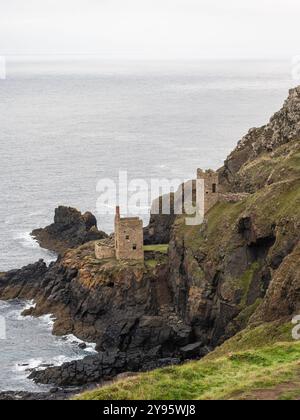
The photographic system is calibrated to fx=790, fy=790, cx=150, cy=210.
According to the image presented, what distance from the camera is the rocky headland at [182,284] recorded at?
70.1 m

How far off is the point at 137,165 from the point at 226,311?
4499 inches

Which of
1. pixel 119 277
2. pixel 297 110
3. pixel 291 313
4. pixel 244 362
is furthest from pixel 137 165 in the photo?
pixel 244 362

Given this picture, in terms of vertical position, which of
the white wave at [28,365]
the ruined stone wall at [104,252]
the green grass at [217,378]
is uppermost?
the ruined stone wall at [104,252]

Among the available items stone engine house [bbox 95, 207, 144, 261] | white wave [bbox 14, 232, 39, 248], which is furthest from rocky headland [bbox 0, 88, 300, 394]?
white wave [bbox 14, 232, 39, 248]

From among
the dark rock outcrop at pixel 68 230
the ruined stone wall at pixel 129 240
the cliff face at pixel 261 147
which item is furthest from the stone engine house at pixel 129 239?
the dark rock outcrop at pixel 68 230

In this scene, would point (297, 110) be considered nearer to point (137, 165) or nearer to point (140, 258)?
point (140, 258)

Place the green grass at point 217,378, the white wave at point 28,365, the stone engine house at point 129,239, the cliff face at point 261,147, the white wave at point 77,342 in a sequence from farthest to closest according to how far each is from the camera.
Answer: the cliff face at point 261,147 < the stone engine house at point 129,239 < the white wave at point 77,342 < the white wave at point 28,365 < the green grass at point 217,378

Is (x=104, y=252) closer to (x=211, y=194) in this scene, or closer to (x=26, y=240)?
(x=211, y=194)

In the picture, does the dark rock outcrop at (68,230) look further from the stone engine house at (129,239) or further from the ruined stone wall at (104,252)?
the stone engine house at (129,239)

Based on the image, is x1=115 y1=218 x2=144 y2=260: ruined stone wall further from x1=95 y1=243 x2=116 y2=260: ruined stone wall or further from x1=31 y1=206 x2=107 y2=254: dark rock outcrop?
x1=31 y1=206 x2=107 y2=254: dark rock outcrop

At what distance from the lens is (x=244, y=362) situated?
3728cm

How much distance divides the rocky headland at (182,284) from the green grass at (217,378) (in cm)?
2201

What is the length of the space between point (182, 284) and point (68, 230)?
115 feet

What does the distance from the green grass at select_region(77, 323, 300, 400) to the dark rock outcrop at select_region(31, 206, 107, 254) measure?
70.3 m
